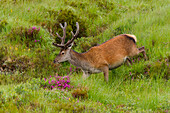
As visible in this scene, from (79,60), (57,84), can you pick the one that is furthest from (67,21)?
(57,84)

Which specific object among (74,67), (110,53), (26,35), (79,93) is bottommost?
(74,67)

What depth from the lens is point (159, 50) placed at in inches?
354

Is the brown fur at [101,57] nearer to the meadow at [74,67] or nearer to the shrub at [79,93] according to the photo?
the meadow at [74,67]

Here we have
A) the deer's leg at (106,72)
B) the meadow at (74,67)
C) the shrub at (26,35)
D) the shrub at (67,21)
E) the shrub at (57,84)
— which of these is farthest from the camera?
the shrub at (67,21)

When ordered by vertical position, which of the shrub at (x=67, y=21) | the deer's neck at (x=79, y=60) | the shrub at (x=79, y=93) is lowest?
the shrub at (x=79, y=93)

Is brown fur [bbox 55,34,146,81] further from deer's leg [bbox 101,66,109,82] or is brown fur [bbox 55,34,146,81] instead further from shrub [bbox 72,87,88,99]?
shrub [bbox 72,87,88,99]

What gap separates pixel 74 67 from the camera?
32.2ft

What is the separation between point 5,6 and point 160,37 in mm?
6639

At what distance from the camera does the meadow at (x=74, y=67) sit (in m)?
6.06

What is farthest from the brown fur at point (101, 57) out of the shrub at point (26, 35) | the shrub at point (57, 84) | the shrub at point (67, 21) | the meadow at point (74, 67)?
the shrub at point (67, 21)

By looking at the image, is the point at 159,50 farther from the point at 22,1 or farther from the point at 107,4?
the point at 22,1

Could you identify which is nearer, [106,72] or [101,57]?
[106,72]

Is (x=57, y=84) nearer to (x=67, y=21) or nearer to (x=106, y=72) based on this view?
(x=106, y=72)

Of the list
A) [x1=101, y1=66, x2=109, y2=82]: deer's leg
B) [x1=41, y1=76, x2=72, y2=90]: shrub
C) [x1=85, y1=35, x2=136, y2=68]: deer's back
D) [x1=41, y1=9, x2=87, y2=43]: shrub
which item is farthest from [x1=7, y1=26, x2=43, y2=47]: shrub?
[x1=41, y1=76, x2=72, y2=90]: shrub
